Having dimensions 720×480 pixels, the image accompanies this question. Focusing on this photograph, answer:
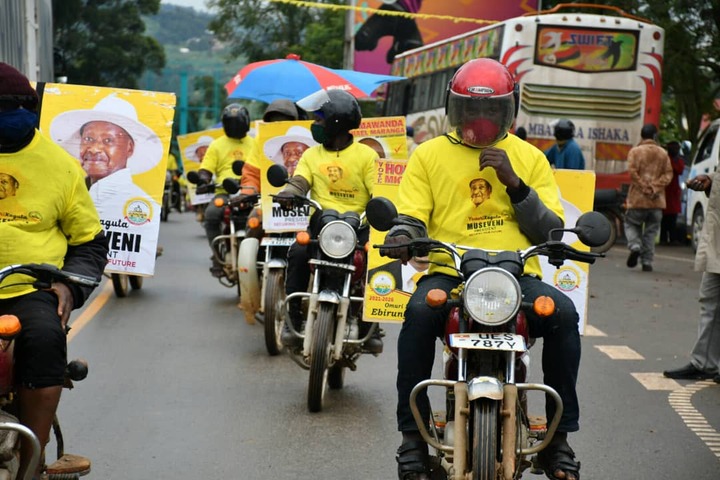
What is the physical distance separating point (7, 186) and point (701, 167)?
16.7m

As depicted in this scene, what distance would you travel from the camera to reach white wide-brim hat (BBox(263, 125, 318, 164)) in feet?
31.7

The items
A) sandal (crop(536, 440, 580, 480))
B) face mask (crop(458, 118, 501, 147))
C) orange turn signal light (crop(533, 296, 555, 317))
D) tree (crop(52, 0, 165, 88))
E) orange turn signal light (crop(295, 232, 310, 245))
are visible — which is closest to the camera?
orange turn signal light (crop(533, 296, 555, 317))

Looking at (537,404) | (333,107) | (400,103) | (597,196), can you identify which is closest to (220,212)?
(333,107)

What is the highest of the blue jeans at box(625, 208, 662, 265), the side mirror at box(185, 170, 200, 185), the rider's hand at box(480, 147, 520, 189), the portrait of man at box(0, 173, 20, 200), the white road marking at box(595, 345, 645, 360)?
the rider's hand at box(480, 147, 520, 189)

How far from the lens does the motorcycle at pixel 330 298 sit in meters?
6.77

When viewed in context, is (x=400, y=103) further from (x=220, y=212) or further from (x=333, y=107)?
(x=333, y=107)

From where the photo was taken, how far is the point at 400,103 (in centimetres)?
2666

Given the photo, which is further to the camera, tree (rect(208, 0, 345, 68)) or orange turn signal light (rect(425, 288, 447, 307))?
tree (rect(208, 0, 345, 68))

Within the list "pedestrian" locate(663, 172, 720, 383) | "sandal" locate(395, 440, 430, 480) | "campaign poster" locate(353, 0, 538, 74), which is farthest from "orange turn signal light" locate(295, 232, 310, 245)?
"campaign poster" locate(353, 0, 538, 74)

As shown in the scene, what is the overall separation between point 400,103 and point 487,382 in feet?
74.7

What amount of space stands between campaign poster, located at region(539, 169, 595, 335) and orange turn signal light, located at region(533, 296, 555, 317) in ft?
5.60

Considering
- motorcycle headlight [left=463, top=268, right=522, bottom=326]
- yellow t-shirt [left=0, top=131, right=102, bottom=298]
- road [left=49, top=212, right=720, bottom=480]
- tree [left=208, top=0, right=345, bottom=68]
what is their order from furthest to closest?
tree [left=208, top=0, right=345, bottom=68] < road [left=49, top=212, right=720, bottom=480] < yellow t-shirt [left=0, top=131, right=102, bottom=298] < motorcycle headlight [left=463, top=268, right=522, bottom=326]

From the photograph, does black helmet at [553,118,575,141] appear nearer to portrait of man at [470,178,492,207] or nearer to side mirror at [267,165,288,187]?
side mirror at [267,165,288,187]

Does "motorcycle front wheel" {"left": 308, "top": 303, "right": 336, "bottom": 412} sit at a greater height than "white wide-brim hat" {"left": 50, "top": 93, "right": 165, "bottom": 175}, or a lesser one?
lesser
